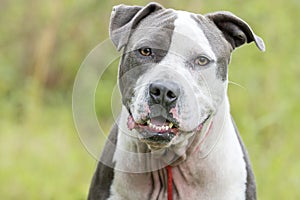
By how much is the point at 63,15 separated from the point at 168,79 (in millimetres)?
5978

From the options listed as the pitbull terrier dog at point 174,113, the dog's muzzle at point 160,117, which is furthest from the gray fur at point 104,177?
the dog's muzzle at point 160,117

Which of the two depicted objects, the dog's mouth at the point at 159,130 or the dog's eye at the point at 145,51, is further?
the dog's eye at the point at 145,51

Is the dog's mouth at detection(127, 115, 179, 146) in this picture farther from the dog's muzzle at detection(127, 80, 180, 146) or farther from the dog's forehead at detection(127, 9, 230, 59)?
the dog's forehead at detection(127, 9, 230, 59)

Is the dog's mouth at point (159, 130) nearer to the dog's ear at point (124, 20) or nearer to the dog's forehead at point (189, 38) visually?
the dog's forehead at point (189, 38)

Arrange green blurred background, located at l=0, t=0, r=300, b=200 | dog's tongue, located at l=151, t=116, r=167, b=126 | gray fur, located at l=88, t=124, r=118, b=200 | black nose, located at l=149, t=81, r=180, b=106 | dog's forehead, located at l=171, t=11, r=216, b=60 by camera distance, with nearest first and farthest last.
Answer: black nose, located at l=149, t=81, r=180, b=106 < dog's tongue, located at l=151, t=116, r=167, b=126 < dog's forehead, located at l=171, t=11, r=216, b=60 < gray fur, located at l=88, t=124, r=118, b=200 < green blurred background, located at l=0, t=0, r=300, b=200

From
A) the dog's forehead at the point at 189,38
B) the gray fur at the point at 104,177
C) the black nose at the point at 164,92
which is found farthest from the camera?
the gray fur at the point at 104,177

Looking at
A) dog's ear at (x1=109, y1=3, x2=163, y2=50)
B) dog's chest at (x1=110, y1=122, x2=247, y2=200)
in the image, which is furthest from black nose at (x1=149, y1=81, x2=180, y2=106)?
dog's chest at (x1=110, y1=122, x2=247, y2=200)

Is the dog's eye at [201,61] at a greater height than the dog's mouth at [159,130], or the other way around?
the dog's eye at [201,61]

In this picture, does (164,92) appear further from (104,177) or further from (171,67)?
(104,177)

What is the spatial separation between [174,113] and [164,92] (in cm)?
14

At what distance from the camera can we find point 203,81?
5320mm

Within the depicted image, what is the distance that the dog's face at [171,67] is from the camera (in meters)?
5.12

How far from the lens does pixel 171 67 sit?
17.1ft

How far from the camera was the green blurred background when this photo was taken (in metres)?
8.23
